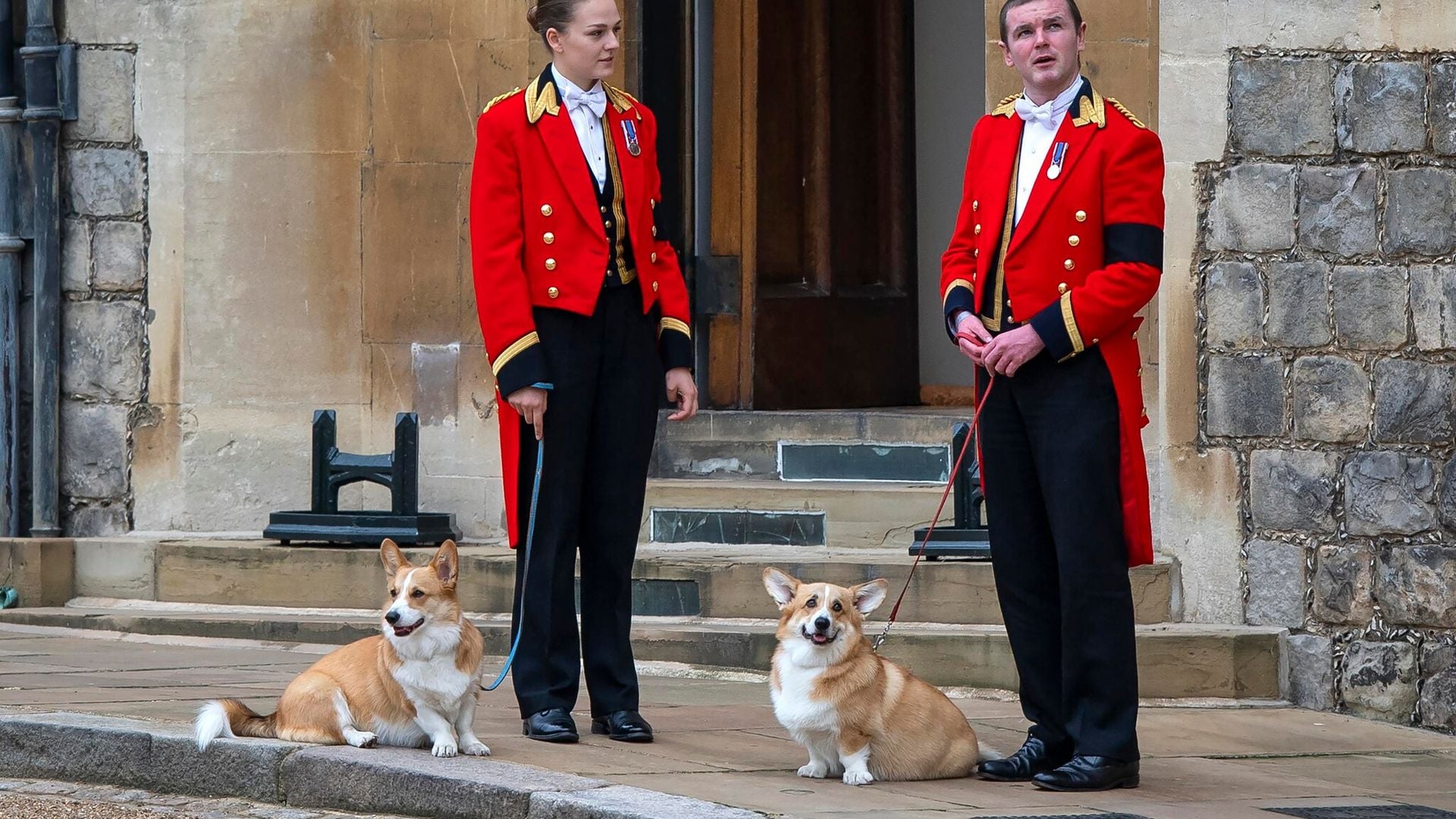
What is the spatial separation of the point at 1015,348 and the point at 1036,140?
0.53 m

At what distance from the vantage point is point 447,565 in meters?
4.96

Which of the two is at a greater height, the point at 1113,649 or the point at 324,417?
the point at 324,417

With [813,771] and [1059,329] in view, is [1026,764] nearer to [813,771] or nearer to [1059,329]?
[813,771]

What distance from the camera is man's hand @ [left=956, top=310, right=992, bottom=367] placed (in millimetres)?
4871

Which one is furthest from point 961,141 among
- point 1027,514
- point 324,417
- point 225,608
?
point 1027,514

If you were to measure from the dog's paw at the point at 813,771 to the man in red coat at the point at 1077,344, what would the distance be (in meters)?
0.42

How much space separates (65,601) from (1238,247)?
472 cm

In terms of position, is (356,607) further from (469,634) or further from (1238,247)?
(1238,247)

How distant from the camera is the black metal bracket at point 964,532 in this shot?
695cm

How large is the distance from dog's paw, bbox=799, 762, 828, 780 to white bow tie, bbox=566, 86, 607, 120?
175cm

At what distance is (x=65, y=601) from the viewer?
8070mm

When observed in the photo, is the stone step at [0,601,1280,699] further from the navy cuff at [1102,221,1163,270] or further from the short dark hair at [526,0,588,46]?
the short dark hair at [526,0,588,46]

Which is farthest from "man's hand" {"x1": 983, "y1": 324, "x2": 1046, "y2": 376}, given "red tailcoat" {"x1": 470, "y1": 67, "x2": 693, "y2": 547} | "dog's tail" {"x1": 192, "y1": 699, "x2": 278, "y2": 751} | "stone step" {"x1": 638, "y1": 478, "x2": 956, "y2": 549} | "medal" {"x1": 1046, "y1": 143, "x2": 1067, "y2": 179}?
"stone step" {"x1": 638, "y1": 478, "x2": 956, "y2": 549}

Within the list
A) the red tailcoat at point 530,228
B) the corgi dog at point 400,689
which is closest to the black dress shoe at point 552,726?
the corgi dog at point 400,689
